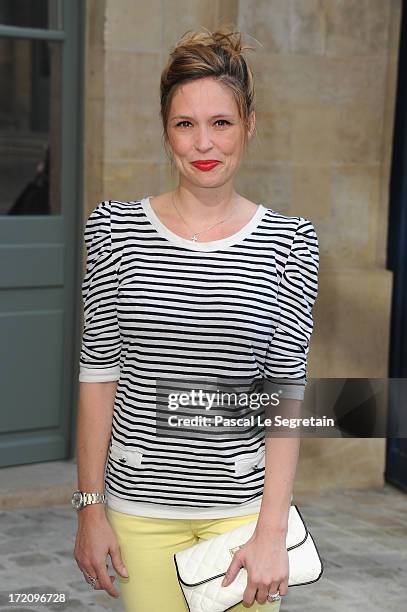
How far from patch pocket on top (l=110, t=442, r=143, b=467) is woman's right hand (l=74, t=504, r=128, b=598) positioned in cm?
12

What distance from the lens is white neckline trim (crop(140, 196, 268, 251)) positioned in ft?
8.40

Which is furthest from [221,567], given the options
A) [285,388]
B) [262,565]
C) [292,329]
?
[292,329]

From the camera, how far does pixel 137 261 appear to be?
258 cm

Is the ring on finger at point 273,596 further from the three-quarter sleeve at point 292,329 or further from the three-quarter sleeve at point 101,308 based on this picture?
the three-quarter sleeve at point 101,308

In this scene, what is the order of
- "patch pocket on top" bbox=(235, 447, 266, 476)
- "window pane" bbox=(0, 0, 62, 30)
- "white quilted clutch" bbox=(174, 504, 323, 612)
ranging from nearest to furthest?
"white quilted clutch" bbox=(174, 504, 323, 612), "patch pocket on top" bbox=(235, 447, 266, 476), "window pane" bbox=(0, 0, 62, 30)

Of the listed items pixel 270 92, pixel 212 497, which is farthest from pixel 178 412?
pixel 270 92

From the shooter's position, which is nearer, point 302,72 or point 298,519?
point 298,519

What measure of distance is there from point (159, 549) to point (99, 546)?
0.43ft

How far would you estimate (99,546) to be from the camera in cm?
259

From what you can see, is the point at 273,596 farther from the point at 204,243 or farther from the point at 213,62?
the point at 213,62

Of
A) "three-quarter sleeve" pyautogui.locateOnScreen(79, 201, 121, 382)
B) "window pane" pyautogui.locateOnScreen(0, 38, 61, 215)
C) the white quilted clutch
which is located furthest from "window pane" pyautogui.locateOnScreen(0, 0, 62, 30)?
the white quilted clutch

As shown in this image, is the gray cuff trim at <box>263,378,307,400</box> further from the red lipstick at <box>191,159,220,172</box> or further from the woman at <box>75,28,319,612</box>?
the red lipstick at <box>191,159,220,172</box>

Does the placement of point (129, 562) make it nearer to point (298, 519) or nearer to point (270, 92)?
point (298, 519)

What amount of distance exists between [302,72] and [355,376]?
166cm
